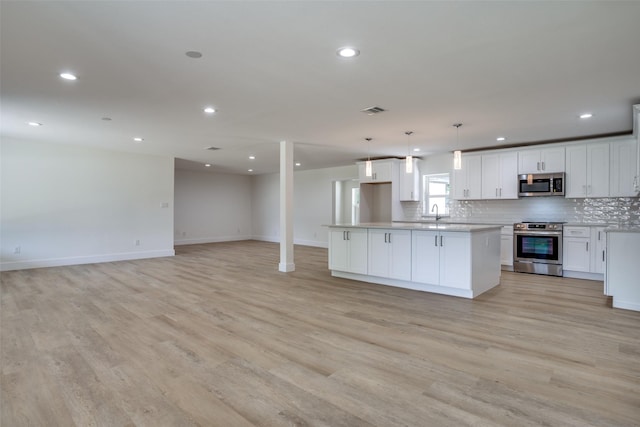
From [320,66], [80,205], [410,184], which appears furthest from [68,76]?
[410,184]

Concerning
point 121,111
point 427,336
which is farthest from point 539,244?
point 121,111

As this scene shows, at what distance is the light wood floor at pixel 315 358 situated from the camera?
6.37ft

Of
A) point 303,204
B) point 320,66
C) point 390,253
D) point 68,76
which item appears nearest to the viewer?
point 320,66

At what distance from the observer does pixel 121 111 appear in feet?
14.2

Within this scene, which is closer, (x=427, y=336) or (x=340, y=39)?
(x=340, y=39)

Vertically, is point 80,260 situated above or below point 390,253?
below

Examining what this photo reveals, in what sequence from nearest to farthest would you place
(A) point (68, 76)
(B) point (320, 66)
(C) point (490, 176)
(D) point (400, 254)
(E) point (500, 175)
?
(B) point (320, 66) → (A) point (68, 76) → (D) point (400, 254) → (E) point (500, 175) → (C) point (490, 176)

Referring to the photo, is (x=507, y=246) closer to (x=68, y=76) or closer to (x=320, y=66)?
(x=320, y=66)

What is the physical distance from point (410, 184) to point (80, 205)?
7.12 meters

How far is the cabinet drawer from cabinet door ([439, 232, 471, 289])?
2.79 metres

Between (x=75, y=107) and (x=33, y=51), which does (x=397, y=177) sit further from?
(x=33, y=51)

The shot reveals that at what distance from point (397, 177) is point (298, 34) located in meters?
5.90

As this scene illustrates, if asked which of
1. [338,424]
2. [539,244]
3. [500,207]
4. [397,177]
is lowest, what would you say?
[338,424]

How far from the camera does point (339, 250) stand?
5660 millimetres
